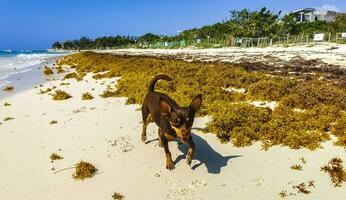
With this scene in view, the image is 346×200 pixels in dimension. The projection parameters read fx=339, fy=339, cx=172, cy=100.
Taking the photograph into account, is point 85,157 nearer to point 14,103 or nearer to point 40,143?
point 40,143

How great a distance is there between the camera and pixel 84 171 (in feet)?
16.8

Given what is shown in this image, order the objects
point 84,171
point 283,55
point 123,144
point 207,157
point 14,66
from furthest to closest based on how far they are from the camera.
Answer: point 14,66, point 283,55, point 123,144, point 207,157, point 84,171

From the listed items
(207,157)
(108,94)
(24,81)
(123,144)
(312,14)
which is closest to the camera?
(207,157)

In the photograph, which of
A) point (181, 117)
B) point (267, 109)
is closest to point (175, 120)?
point (181, 117)

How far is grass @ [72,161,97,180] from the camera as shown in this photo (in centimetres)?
505

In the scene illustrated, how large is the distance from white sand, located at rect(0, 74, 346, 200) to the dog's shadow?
15mm

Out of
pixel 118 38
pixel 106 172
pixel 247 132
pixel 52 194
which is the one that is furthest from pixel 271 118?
pixel 118 38

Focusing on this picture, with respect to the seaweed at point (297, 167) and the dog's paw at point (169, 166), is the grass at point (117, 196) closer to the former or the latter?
the dog's paw at point (169, 166)

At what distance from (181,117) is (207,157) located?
1406 millimetres

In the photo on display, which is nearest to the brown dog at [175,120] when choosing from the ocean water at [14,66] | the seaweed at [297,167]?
the seaweed at [297,167]

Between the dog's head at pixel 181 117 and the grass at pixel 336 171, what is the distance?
206 cm

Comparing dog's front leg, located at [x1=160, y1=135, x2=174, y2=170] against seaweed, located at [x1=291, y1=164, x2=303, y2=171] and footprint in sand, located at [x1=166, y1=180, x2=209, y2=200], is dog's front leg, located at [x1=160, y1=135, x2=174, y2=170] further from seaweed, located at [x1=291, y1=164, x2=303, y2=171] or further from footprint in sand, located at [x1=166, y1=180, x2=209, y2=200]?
seaweed, located at [x1=291, y1=164, x2=303, y2=171]

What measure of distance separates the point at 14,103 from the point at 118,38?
569 ft

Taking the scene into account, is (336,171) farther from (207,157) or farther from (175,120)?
(175,120)
